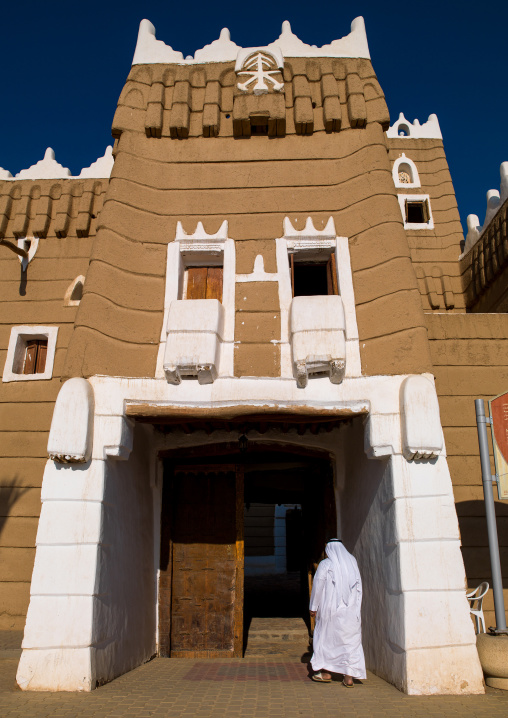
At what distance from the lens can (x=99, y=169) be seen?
1096 centimetres

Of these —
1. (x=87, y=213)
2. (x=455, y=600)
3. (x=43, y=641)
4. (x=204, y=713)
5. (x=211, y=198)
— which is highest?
(x=87, y=213)

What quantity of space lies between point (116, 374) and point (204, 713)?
3.45 metres

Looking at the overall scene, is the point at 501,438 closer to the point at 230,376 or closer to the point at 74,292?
the point at 230,376

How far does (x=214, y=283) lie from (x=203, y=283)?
0.49 feet

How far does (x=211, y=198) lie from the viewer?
747 centimetres

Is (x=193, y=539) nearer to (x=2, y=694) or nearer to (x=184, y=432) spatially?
(x=184, y=432)

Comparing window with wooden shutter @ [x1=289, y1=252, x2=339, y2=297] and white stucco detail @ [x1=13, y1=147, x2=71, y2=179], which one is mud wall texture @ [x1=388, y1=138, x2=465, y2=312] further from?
white stucco detail @ [x1=13, y1=147, x2=71, y2=179]

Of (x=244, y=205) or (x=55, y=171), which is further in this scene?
(x=55, y=171)

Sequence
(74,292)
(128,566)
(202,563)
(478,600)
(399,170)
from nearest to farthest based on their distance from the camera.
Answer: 1. (128,566)
2. (478,600)
3. (202,563)
4. (74,292)
5. (399,170)

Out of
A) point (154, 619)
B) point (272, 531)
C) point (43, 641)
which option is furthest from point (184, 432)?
point (272, 531)

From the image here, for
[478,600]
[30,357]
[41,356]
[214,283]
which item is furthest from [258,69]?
[478,600]

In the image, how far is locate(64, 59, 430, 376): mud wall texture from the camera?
6.39m

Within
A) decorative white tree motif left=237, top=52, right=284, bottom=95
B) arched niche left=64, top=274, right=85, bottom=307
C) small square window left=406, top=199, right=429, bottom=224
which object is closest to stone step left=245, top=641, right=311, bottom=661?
arched niche left=64, top=274, right=85, bottom=307

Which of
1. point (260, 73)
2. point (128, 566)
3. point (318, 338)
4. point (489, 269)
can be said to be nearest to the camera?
point (318, 338)
